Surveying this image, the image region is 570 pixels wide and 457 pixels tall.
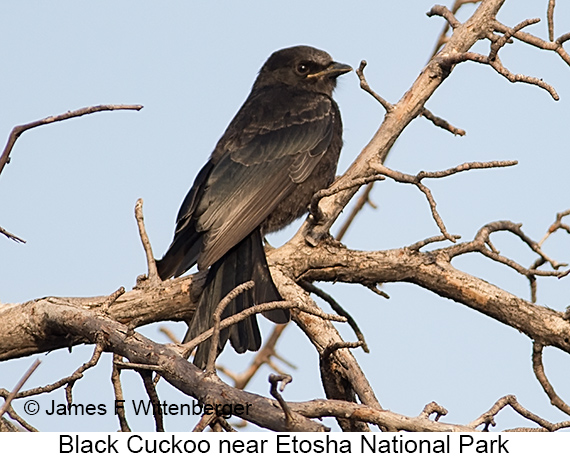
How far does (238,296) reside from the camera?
17.2 feet

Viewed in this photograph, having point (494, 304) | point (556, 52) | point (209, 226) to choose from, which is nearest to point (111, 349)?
point (209, 226)

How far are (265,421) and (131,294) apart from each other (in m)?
1.91

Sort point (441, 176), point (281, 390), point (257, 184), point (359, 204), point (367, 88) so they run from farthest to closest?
point (359, 204), point (257, 184), point (367, 88), point (441, 176), point (281, 390)

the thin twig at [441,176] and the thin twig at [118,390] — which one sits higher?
the thin twig at [441,176]

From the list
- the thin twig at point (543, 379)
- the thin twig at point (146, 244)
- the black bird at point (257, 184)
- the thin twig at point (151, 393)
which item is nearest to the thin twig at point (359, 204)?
the black bird at point (257, 184)

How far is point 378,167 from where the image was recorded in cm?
477

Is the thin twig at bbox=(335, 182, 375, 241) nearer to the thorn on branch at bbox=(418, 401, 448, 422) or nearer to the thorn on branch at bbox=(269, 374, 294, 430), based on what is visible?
the thorn on branch at bbox=(418, 401, 448, 422)

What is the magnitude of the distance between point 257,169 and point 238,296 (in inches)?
41.0

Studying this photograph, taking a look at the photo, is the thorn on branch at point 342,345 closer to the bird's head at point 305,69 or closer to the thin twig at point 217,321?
the thin twig at point 217,321

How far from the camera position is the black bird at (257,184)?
5.15 metres

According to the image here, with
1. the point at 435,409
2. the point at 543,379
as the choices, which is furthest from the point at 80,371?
the point at 543,379

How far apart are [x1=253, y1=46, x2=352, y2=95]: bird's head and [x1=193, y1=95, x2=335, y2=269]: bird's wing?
0.26m

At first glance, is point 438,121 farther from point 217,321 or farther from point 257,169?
point 217,321
